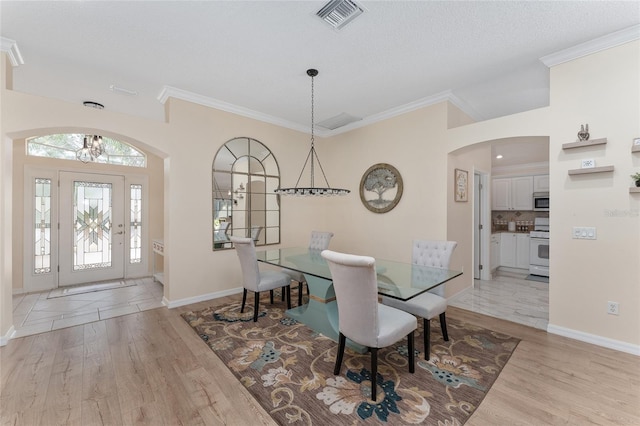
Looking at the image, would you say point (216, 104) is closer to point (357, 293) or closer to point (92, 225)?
point (92, 225)

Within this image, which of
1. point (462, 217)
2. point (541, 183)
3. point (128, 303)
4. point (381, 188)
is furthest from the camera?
point (541, 183)

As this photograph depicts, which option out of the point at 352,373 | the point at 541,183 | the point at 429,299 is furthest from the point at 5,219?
the point at 541,183

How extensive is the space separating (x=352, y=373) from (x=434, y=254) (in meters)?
1.53

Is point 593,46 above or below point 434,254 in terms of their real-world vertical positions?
above

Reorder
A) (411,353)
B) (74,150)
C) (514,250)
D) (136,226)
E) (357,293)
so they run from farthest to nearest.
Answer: (514,250), (136,226), (74,150), (411,353), (357,293)

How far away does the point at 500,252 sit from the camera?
5.95 meters

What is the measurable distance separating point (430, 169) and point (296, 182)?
7.60 ft

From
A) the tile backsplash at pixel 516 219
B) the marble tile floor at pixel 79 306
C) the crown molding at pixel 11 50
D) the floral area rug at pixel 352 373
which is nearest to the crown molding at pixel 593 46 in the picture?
the floral area rug at pixel 352 373

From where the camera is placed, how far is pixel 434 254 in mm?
2955

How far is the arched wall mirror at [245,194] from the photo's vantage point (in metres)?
4.09

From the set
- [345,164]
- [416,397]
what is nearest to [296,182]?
[345,164]

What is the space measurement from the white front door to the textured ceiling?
1602 millimetres

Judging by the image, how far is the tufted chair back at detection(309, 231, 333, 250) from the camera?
4.09 m

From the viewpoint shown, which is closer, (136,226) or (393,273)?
(393,273)
